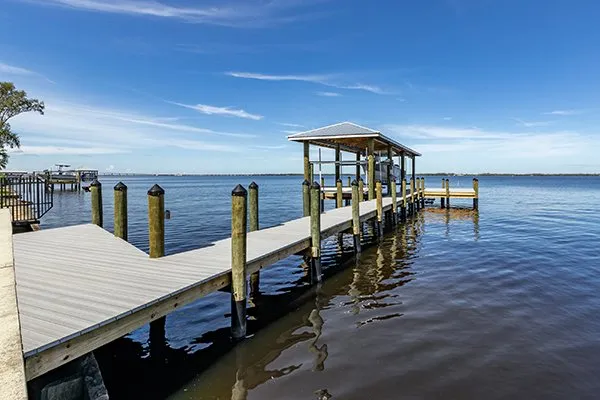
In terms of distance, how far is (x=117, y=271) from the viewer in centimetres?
611

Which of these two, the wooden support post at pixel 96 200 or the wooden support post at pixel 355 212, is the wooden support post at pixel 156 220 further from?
the wooden support post at pixel 355 212

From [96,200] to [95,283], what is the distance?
17.2ft

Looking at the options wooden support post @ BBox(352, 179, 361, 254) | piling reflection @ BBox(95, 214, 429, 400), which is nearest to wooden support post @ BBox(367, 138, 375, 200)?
wooden support post @ BBox(352, 179, 361, 254)

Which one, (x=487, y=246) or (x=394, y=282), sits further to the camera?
(x=487, y=246)

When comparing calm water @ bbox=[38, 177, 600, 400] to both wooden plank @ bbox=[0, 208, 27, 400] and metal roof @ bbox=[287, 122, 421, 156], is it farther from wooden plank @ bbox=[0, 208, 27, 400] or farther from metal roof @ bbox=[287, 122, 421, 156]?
metal roof @ bbox=[287, 122, 421, 156]

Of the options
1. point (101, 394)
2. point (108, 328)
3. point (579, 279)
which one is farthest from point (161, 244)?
point (579, 279)

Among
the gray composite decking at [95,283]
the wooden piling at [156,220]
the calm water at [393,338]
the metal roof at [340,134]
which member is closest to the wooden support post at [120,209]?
the gray composite decking at [95,283]

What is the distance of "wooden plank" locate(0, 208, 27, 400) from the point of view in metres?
2.89

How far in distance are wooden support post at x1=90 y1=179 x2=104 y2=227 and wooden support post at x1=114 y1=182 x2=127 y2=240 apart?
1.17m

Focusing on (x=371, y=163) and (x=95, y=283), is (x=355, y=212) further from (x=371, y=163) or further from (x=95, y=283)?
(x=95, y=283)

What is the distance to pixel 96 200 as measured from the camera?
9.84m

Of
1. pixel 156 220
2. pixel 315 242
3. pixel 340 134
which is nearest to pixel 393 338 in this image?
pixel 315 242

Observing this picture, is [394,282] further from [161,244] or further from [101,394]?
[101,394]

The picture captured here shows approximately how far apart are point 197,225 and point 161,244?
47.8 feet
